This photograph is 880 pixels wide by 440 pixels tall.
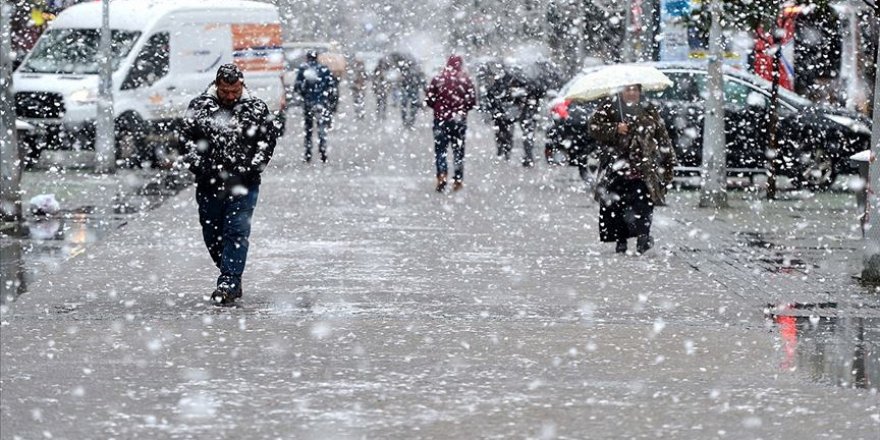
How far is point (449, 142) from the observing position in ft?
71.6

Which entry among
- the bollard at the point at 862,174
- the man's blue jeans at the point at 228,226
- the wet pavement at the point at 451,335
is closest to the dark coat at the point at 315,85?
the wet pavement at the point at 451,335

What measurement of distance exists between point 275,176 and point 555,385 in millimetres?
15388

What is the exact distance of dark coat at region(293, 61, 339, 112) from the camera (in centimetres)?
2681

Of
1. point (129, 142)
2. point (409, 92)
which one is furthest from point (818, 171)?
point (409, 92)

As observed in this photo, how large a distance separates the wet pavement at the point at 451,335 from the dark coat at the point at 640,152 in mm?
632

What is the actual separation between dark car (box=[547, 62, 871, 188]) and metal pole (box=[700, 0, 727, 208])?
8.53 feet

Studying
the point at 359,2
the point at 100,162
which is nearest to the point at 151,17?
the point at 100,162

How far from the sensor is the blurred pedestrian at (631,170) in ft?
47.8

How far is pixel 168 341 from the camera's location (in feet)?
31.5

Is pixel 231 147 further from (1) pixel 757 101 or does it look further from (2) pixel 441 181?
(1) pixel 757 101

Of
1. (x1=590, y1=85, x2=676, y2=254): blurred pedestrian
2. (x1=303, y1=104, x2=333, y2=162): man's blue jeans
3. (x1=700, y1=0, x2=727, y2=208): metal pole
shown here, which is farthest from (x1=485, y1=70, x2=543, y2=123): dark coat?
(x1=590, y1=85, x2=676, y2=254): blurred pedestrian

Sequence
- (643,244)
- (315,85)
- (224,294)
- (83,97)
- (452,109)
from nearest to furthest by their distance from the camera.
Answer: (224,294) → (643,244) → (452,109) → (83,97) → (315,85)

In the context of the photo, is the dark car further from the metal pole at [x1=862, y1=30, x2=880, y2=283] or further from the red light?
the metal pole at [x1=862, y1=30, x2=880, y2=283]

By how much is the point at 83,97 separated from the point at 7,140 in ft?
27.1
